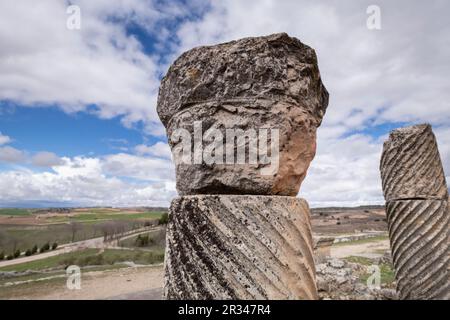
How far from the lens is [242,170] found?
229 centimetres

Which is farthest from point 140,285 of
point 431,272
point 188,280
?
point 188,280

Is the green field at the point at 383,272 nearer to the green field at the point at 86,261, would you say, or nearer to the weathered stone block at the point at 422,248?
the weathered stone block at the point at 422,248

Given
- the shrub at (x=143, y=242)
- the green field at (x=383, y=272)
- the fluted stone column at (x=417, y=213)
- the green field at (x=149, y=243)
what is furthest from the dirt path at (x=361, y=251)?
the shrub at (x=143, y=242)

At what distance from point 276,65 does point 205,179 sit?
890 millimetres

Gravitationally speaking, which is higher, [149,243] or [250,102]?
[250,102]

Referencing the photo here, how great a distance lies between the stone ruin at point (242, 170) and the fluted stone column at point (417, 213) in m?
4.06

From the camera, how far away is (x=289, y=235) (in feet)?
7.08

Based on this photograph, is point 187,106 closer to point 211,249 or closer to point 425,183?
point 211,249

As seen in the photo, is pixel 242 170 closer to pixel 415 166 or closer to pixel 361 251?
pixel 415 166

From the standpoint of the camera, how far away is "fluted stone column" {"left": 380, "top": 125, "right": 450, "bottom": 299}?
214 inches

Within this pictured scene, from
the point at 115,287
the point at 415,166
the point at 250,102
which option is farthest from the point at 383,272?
the point at 250,102

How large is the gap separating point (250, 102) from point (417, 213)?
184 inches

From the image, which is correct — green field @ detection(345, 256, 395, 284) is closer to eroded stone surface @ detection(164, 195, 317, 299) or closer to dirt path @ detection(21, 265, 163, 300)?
dirt path @ detection(21, 265, 163, 300)

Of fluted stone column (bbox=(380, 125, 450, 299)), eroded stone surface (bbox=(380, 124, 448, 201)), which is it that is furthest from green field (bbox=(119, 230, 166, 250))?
eroded stone surface (bbox=(380, 124, 448, 201))
